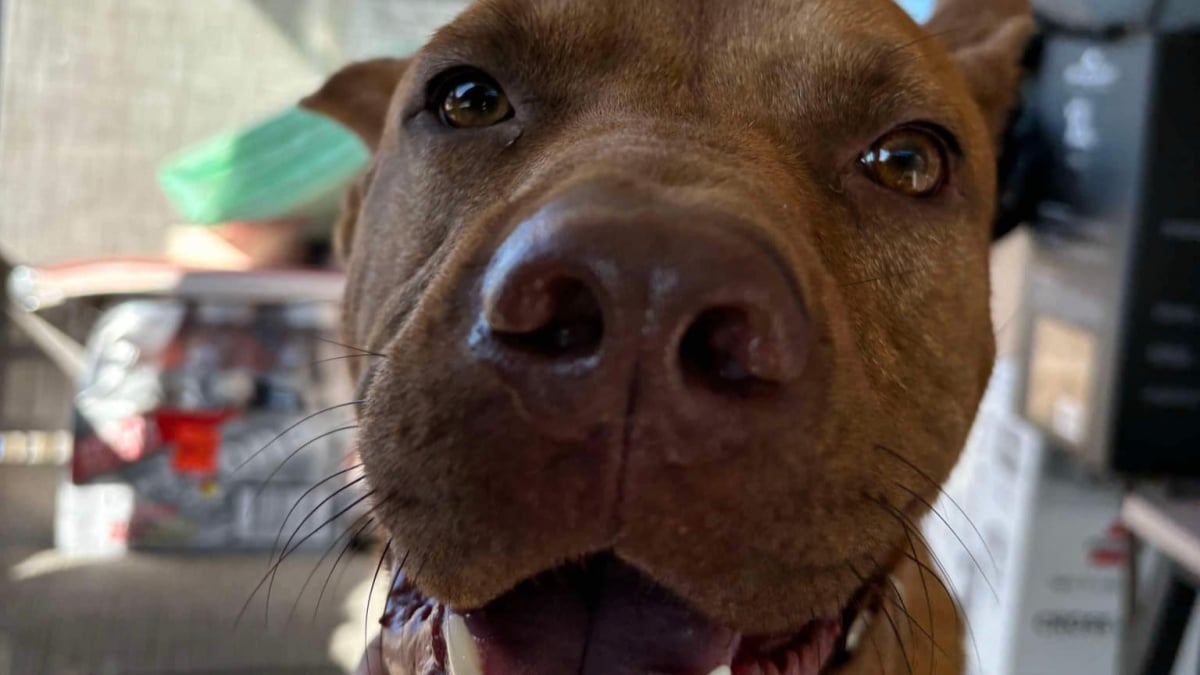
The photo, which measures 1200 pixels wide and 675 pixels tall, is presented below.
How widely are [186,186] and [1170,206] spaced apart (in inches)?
148

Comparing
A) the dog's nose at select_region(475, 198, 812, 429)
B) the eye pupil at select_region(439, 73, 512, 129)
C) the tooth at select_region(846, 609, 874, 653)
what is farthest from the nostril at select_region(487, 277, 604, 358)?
the tooth at select_region(846, 609, 874, 653)

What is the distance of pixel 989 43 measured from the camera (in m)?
2.31

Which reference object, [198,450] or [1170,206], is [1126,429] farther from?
[198,450]

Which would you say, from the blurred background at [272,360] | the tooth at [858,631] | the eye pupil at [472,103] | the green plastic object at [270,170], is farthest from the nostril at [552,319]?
the green plastic object at [270,170]

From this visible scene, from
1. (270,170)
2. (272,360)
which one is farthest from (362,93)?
(270,170)

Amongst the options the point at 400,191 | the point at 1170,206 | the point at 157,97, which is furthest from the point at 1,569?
the point at 1170,206

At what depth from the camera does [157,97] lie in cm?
Result: 450

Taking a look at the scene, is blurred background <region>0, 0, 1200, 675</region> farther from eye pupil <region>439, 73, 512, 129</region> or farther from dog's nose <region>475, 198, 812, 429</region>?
dog's nose <region>475, 198, 812, 429</region>

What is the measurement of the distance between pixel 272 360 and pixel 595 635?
2.90m

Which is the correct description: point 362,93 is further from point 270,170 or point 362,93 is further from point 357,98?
point 270,170

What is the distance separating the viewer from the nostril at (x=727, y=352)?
2.92 ft

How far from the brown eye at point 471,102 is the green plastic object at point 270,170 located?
250cm

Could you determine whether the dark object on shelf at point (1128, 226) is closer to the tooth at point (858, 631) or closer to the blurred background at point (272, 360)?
the blurred background at point (272, 360)

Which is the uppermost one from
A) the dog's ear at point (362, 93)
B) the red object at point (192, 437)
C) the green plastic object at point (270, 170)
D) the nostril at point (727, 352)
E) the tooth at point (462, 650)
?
the dog's ear at point (362, 93)
